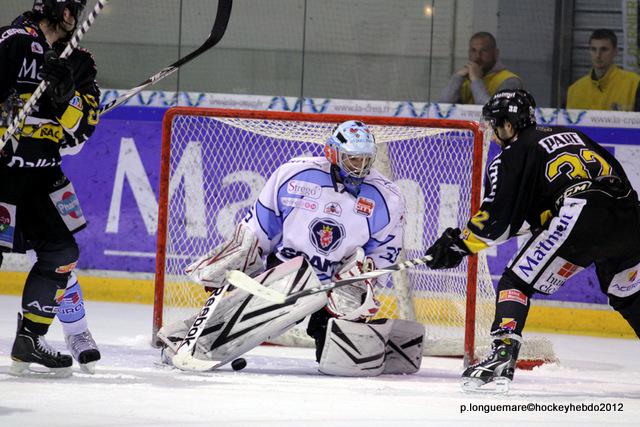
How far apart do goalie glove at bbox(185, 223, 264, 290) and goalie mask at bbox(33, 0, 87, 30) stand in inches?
43.3

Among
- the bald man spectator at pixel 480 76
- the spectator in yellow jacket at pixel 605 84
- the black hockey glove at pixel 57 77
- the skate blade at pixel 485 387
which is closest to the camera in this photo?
the black hockey glove at pixel 57 77

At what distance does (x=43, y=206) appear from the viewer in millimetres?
3996

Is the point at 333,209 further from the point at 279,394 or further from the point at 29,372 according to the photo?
the point at 29,372

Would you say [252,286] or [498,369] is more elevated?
[252,286]

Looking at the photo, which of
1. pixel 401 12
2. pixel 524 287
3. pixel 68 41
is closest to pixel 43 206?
pixel 68 41

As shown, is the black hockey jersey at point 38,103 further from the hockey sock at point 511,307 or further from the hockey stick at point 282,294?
the hockey sock at point 511,307

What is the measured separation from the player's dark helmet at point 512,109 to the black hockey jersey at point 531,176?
60 millimetres

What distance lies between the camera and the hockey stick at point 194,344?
4.32 metres

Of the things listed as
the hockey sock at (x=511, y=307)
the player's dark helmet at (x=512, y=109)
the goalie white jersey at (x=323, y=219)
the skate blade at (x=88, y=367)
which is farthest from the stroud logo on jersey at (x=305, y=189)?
the skate blade at (x=88, y=367)

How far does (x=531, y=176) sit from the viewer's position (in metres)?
4.06

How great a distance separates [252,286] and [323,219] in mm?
412

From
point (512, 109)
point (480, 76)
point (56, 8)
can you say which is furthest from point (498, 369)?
point (480, 76)

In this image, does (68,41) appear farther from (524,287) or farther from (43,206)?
(524,287)

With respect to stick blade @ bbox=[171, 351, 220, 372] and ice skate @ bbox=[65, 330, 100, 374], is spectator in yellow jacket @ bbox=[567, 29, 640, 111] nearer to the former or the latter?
stick blade @ bbox=[171, 351, 220, 372]
